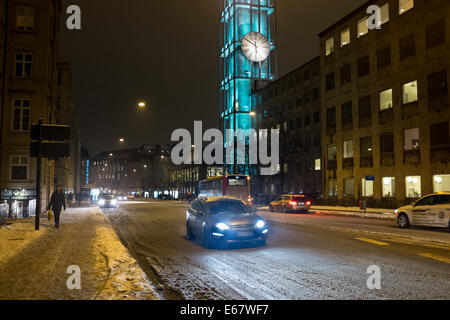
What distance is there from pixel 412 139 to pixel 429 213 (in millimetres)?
19848

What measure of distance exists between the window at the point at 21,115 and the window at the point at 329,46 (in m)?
32.6

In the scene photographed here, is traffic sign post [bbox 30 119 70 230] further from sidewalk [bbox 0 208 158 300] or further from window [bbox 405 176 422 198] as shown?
window [bbox 405 176 422 198]

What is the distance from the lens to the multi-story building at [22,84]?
1145 inches

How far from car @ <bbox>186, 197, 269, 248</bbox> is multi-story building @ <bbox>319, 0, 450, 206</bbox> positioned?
916 inches

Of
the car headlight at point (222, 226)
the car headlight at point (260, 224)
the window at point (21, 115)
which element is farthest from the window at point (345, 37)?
the car headlight at point (222, 226)

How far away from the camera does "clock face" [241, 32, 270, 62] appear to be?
3054 inches

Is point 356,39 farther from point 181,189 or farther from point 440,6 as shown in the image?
point 181,189

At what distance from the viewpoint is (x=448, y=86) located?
103 ft

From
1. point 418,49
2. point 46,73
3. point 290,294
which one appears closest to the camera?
point 290,294

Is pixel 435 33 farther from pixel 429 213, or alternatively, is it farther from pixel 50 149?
pixel 50 149

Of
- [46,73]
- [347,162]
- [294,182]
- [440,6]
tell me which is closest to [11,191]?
[46,73]

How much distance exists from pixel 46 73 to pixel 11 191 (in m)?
9.37

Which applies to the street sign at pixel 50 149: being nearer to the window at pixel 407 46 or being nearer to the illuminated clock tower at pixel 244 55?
the window at pixel 407 46

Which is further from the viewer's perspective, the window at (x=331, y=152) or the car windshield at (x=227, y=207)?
the window at (x=331, y=152)
